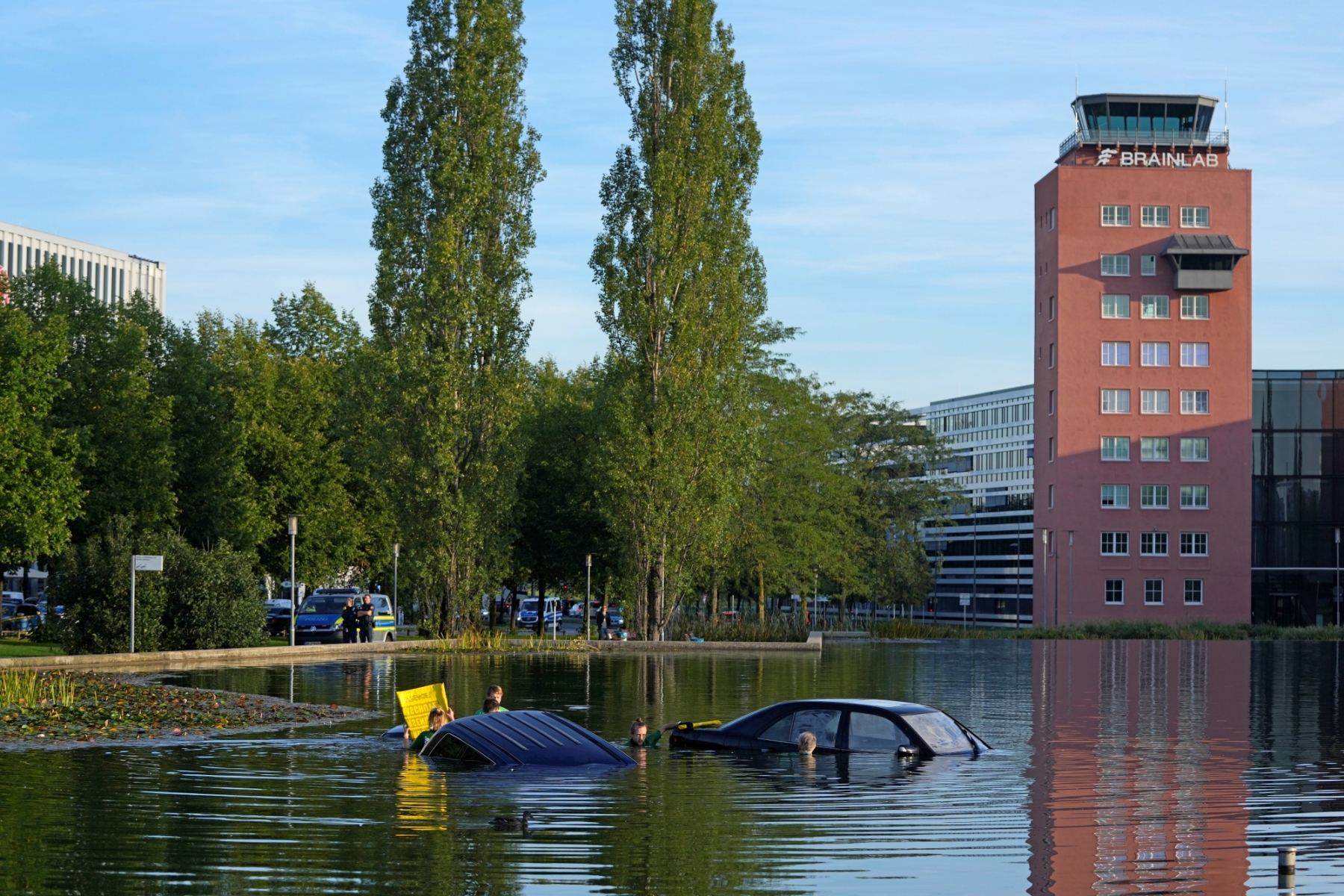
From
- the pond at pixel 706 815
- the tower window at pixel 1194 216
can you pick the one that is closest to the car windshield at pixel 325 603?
the pond at pixel 706 815

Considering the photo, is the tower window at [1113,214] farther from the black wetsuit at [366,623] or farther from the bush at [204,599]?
the bush at [204,599]

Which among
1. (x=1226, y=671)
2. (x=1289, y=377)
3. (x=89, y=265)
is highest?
(x=89, y=265)

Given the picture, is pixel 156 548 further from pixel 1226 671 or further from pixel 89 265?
pixel 89 265

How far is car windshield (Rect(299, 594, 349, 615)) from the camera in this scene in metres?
55.0

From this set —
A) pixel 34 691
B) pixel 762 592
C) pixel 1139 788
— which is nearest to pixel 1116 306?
pixel 762 592

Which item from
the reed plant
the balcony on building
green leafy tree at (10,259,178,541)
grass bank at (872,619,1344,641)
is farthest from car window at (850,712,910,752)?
the balcony on building

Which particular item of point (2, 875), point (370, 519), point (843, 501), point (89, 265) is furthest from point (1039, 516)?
point (89, 265)

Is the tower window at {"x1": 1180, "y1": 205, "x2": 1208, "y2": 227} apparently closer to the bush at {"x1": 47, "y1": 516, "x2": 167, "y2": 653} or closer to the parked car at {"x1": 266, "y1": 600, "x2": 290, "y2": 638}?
the parked car at {"x1": 266, "y1": 600, "x2": 290, "y2": 638}

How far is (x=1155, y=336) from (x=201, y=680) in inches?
2944

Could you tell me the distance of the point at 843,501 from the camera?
84.1 meters

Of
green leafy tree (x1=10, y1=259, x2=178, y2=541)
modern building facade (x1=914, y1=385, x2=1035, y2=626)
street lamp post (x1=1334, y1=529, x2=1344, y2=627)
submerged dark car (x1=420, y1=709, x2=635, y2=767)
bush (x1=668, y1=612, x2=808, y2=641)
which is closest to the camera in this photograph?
submerged dark car (x1=420, y1=709, x2=635, y2=767)

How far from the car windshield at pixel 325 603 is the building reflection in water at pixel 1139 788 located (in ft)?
84.3

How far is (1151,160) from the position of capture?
323ft

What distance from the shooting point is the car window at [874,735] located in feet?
67.1
